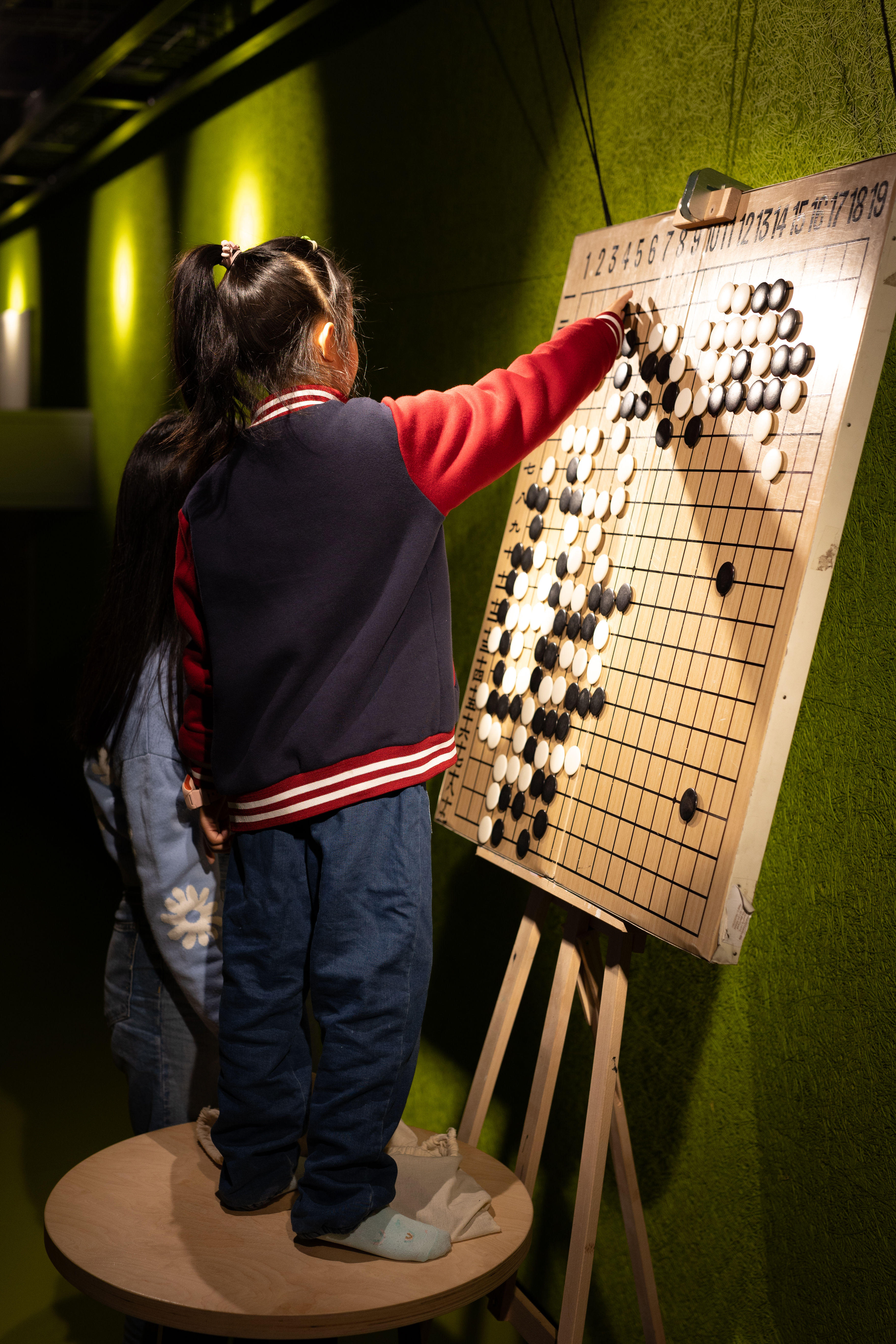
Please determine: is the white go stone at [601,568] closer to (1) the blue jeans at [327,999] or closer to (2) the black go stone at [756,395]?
(2) the black go stone at [756,395]

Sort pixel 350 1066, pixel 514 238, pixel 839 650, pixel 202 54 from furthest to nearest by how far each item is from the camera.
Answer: pixel 202 54
pixel 514 238
pixel 839 650
pixel 350 1066

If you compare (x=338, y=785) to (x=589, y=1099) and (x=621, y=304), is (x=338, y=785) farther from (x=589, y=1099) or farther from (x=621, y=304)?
(x=621, y=304)

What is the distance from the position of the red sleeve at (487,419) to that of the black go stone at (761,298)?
0.72ft

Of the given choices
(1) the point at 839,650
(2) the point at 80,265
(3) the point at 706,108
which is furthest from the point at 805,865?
(2) the point at 80,265

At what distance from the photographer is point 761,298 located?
1331 mm

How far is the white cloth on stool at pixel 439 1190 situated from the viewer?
4.40 feet

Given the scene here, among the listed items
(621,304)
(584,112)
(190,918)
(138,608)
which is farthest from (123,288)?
(190,918)

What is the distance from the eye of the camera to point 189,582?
1.37m

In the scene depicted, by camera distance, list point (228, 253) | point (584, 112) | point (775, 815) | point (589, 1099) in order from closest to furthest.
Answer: point (228, 253), point (589, 1099), point (775, 815), point (584, 112)

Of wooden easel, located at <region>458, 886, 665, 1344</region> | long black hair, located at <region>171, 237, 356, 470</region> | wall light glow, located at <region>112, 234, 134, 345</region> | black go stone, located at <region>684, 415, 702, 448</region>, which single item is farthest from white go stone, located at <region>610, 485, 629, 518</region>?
wall light glow, located at <region>112, 234, 134, 345</region>

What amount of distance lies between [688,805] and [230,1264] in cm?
73

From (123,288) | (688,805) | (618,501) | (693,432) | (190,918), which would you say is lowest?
(190,918)

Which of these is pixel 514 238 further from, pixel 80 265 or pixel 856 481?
pixel 80 265

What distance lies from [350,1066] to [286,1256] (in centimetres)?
24
